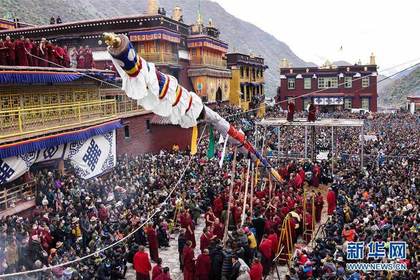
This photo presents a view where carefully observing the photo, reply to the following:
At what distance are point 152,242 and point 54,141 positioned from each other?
18.4 feet

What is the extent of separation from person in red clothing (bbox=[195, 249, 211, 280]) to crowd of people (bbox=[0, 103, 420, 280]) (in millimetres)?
25

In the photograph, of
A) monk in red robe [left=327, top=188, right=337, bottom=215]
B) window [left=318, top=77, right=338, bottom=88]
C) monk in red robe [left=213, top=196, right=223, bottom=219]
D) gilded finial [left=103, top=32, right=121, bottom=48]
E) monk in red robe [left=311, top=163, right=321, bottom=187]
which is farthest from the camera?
window [left=318, top=77, right=338, bottom=88]

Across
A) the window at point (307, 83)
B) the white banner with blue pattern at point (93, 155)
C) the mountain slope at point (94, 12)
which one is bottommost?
the white banner with blue pattern at point (93, 155)

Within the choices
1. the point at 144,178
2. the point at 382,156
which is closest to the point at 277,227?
the point at 144,178

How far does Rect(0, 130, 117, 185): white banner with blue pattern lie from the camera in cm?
1409

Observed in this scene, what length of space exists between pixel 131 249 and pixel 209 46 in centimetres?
2783

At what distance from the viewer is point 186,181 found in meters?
19.7

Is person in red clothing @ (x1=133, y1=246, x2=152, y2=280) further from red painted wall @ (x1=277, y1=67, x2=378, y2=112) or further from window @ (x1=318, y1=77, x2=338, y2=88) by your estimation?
window @ (x1=318, y1=77, x2=338, y2=88)

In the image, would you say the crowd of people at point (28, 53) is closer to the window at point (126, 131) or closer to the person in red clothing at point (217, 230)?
the window at point (126, 131)

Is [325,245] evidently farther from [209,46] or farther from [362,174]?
[209,46]

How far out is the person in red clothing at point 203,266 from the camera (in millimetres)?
11047

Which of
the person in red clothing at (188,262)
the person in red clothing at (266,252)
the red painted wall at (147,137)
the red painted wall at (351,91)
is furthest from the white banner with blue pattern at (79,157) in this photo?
the red painted wall at (351,91)

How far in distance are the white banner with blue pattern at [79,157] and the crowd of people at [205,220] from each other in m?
0.63

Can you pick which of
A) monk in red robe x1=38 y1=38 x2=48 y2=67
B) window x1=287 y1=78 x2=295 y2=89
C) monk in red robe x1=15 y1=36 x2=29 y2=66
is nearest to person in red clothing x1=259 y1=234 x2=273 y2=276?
monk in red robe x1=15 y1=36 x2=29 y2=66
